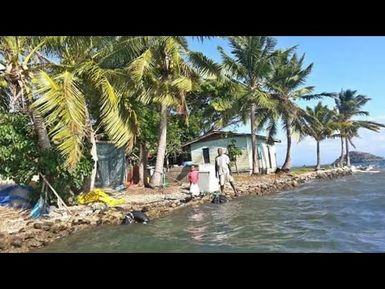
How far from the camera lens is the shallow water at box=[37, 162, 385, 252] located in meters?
7.46

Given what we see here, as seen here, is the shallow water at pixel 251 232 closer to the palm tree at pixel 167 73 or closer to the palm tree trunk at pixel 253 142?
the palm tree at pixel 167 73

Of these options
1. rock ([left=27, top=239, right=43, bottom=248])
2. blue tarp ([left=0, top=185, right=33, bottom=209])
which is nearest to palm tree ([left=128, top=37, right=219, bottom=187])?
blue tarp ([left=0, top=185, right=33, bottom=209])

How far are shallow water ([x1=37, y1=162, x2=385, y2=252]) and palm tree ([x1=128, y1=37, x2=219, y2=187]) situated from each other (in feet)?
17.1

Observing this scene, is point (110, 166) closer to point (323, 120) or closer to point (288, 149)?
point (288, 149)

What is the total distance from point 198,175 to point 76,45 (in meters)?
6.77

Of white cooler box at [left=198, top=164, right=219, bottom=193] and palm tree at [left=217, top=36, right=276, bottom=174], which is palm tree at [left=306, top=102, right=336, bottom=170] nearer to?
palm tree at [left=217, top=36, right=276, bottom=174]

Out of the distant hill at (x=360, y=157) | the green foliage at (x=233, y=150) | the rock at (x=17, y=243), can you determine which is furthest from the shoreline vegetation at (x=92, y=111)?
the distant hill at (x=360, y=157)

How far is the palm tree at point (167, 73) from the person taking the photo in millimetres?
16594

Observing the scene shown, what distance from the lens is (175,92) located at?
17.1m

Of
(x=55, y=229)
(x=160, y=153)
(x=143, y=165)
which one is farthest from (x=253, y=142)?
(x=55, y=229)

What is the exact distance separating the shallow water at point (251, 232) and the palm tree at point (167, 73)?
5202 millimetres

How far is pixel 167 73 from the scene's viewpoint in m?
18.0
